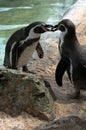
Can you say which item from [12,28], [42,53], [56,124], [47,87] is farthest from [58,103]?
[12,28]

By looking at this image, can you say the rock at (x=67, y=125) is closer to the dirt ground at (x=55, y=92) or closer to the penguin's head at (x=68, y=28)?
the dirt ground at (x=55, y=92)

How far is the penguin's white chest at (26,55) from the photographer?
15.6ft

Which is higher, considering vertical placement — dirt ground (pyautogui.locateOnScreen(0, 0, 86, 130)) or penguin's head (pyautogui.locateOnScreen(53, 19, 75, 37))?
penguin's head (pyautogui.locateOnScreen(53, 19, 75, 37))

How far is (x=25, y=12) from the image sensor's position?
893 centimetres

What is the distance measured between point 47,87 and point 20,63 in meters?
0.99

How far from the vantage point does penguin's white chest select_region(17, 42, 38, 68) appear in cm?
477

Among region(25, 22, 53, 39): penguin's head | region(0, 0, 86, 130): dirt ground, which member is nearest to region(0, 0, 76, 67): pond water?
region(0, 0, 86, 130): dirt ground

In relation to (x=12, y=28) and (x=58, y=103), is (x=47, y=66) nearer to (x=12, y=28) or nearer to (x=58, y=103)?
(x=58, y=103)

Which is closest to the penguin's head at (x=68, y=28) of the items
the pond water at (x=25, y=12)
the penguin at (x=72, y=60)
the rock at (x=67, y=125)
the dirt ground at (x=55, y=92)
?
the penguin at (x=72, y=60)

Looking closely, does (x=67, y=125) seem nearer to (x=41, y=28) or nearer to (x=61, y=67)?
(x=61, y=67)

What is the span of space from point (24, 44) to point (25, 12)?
4264mm

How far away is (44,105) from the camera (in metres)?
3.71

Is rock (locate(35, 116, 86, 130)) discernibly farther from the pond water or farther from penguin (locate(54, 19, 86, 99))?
the pond water

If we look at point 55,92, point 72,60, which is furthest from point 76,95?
point 72,60
